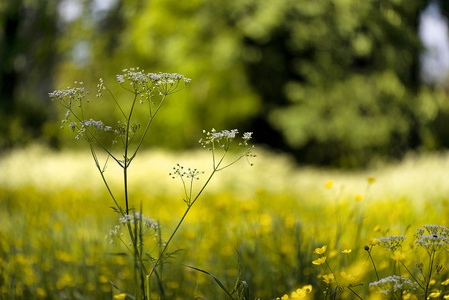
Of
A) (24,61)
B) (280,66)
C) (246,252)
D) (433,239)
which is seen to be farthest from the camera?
(280,66)

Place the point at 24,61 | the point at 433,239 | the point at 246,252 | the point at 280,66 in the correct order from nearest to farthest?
1. the point at 433,239
2. the point at 246,252
3. the point at 24,61
4. the point at 280,66

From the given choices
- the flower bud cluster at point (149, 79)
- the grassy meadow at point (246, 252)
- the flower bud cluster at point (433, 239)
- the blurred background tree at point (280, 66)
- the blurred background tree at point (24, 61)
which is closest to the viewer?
the flower bud cluster at point (433, 239)

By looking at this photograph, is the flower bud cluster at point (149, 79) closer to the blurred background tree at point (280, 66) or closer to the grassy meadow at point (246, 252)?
the grassy meadow at point (246, 252)

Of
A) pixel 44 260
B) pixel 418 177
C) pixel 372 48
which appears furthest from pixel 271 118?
pixel 44 260

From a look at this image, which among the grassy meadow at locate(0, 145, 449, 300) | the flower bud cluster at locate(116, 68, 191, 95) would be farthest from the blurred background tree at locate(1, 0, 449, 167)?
the flower bud cluster at locate(116, 68, 191, 95)

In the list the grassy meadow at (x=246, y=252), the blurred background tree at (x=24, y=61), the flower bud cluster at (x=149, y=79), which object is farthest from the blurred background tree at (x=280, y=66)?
the flower bud cluster at (x=149, y=79)

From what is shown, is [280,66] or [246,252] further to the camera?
[280,66]

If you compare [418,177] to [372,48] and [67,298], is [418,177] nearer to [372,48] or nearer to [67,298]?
Result: [67,298]

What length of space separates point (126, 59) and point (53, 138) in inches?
120

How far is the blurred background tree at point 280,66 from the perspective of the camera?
35.5 ft

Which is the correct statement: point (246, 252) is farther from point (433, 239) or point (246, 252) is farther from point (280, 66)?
point (280, 66)

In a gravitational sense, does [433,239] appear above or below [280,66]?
below

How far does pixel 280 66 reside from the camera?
1252 cm

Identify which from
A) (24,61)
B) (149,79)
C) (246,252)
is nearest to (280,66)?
(24,61)
